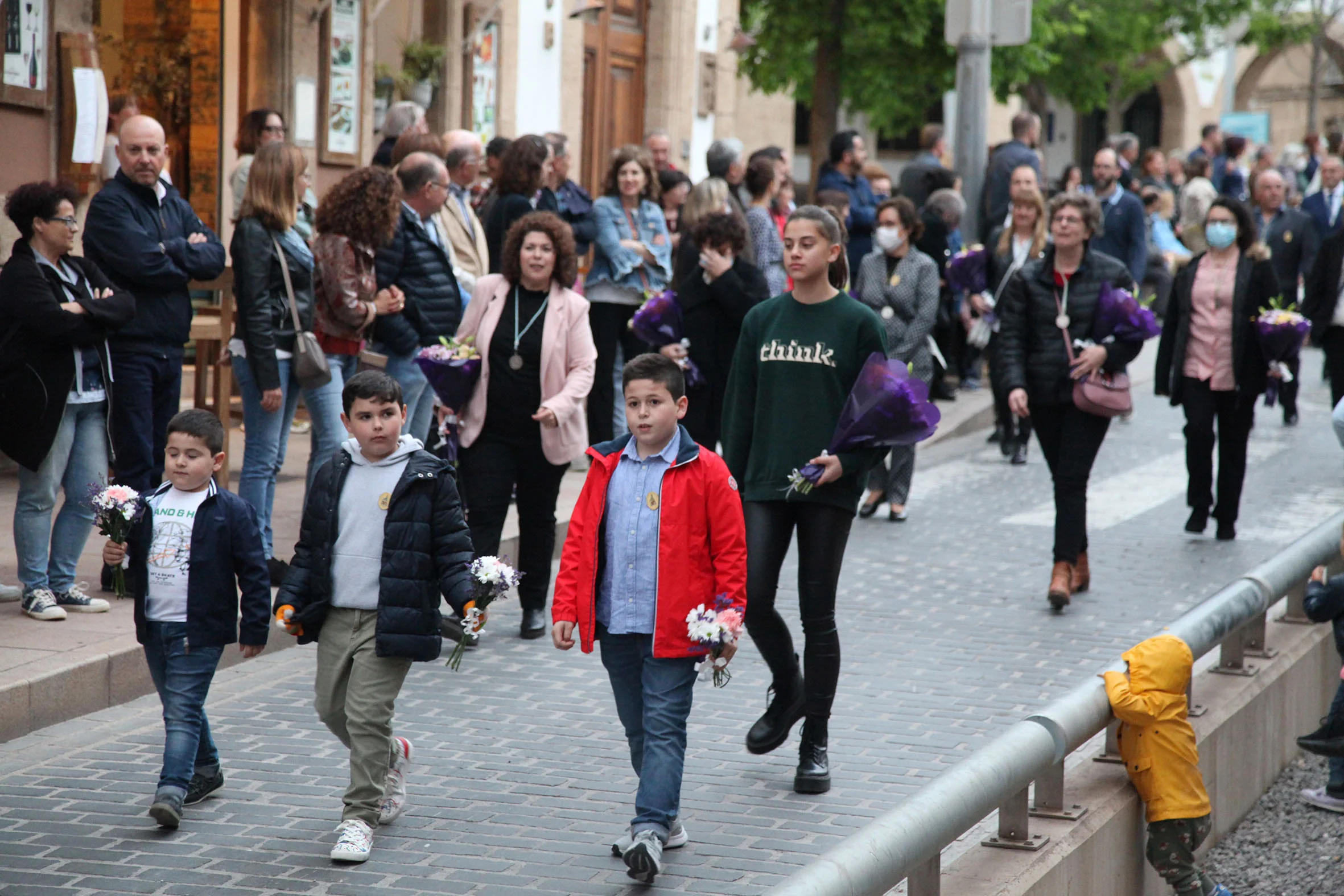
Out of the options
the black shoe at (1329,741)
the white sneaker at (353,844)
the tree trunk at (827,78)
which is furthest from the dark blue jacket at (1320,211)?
the white sneaker at (353,844)

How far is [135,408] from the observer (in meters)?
8.13

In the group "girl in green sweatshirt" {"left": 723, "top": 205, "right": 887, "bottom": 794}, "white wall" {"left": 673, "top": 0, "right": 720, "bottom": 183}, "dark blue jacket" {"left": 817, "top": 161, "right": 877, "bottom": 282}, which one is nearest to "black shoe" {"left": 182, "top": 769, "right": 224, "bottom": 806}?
"girl in green sweatshirt" {"left": 723, "top": 205, "right": 887, "bottom": 794}

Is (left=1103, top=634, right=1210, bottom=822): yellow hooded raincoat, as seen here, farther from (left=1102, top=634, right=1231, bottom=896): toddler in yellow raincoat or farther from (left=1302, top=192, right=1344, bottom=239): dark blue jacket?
(left=1302, top=192, right=1344, bottom=239): dark blue jacket

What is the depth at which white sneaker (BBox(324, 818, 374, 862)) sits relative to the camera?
17.6 ft

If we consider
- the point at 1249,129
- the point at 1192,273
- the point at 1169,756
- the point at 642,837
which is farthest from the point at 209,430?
the point at 1249,129

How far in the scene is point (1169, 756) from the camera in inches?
221

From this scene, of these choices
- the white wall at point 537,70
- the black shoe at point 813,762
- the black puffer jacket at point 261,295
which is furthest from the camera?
the white wall at point 537,70

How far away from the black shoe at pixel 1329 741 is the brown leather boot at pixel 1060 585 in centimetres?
236

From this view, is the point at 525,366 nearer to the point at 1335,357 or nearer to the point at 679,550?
the point at 679,550

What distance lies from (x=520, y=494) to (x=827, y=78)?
14.1 metres

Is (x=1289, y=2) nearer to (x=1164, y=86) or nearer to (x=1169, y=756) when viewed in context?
(x=1164, y=86)

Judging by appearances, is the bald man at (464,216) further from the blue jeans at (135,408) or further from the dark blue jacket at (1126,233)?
the dark blue jacket at (1126,233)

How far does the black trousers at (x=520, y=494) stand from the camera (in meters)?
8.31

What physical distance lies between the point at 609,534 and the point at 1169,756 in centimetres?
184
